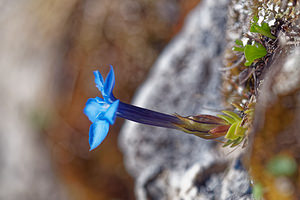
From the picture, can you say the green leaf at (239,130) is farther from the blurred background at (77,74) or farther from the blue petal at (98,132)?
the blurred background at (77,74)

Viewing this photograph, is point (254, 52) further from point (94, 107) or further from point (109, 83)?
point (94, 107)

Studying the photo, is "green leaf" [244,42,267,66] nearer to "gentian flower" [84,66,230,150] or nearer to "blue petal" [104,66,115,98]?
"gentian flower" [84,66,230,150]

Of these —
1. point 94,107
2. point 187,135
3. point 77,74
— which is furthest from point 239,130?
point 77,74

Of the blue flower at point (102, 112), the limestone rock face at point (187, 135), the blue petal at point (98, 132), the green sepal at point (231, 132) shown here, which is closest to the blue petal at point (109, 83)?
the blue flower at point (102, 112)

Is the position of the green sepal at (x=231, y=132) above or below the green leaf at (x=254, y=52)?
below

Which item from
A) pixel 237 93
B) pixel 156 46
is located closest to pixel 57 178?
pixel 156 46

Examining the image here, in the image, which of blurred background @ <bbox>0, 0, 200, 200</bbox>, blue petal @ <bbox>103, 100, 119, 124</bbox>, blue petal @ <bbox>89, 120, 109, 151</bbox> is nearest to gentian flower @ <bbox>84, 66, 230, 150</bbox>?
blue petal @ <bbox>89, 120, 109, 151</bbox>
